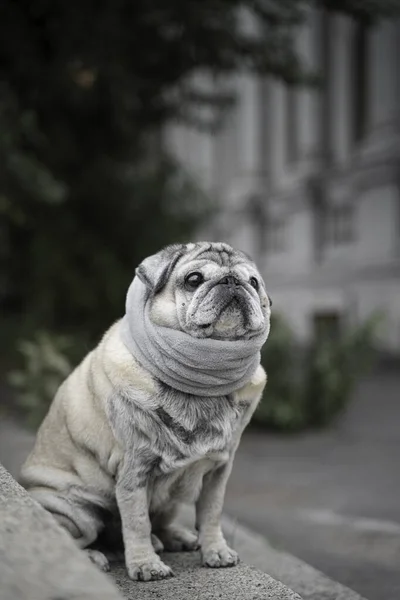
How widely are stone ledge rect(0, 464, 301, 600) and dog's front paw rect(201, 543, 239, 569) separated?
24cm

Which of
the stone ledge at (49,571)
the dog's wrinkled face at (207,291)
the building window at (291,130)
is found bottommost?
the stone ledge at (49,571)

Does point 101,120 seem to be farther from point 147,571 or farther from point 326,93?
point 326,93

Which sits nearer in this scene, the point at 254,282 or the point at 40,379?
the point at 254,282

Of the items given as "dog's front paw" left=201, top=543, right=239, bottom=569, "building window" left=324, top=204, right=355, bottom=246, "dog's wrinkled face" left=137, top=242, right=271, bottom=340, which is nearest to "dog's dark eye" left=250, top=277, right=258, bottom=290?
"dog's wrinkled face" left=137, top=242, right=271, bottom=340

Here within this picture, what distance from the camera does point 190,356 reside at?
2492 mm

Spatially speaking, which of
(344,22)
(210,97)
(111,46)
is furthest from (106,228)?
(344,22)

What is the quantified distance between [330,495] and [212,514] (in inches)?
132

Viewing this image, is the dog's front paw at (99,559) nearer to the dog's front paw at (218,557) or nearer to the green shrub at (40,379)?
the dog's front paw at (218,557)

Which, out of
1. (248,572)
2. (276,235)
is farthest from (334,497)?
(276,235)

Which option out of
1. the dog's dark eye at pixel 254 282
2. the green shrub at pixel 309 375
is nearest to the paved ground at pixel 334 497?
the green shrub at pixel 309 375

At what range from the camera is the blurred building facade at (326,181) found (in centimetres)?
1722

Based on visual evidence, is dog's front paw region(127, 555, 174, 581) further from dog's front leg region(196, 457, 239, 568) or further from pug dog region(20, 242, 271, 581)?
dog's front leg region(196, 457, 239, 568)

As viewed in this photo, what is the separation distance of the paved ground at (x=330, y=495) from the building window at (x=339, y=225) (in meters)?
10.4

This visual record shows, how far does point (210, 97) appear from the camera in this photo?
10.4 metres
